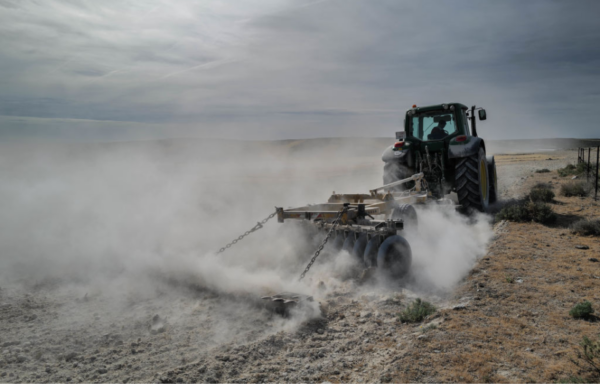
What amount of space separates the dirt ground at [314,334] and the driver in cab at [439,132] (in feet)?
14.7

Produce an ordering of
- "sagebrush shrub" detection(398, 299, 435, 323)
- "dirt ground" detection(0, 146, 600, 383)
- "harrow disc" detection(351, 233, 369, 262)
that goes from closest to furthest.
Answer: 1. "dirt ground" detection(0, 146, 600, 383)
2. "sagebrush shrub" detection(398, 299, 435, 323)
3. "harrow disc" detection(351, 233, 369, 262)

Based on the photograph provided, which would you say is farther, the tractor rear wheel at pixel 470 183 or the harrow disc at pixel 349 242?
the tractor rear wheel at pixel 470 183

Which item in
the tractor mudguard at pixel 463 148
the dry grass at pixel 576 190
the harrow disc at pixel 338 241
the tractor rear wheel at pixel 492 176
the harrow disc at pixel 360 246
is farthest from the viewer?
the dry grass at pixel 576 190

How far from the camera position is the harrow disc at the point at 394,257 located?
5.45m

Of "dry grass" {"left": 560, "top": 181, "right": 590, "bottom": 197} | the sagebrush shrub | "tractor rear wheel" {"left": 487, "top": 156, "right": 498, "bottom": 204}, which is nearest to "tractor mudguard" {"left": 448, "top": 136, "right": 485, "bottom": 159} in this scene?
"tractor rear wheel" {"left": 487, "top": 156, "right": 498, "bottom": 204}

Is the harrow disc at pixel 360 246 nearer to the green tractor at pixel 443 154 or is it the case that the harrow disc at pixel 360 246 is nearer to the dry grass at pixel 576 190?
the green tractor at pixel 443 154

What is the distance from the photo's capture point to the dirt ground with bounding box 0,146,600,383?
3.36 m

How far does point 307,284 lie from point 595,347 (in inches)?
136

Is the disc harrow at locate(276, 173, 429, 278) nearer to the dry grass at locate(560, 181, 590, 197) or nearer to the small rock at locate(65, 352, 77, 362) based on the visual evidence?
the small rock at locate(65, 352, 77, 362)

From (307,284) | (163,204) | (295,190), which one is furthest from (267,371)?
(295,190)

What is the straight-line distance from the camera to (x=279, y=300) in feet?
15.2

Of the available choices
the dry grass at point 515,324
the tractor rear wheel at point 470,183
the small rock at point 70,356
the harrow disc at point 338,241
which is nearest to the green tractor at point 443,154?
the tractor rear wheel at point 470,183

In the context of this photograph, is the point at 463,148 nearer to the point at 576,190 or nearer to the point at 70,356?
the point at 576,190

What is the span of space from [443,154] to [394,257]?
4950 millimetres
